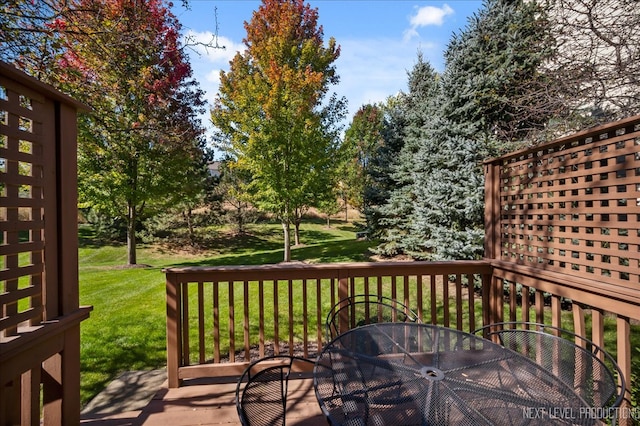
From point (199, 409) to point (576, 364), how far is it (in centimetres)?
234

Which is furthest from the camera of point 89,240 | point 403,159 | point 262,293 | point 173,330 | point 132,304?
point 89,240

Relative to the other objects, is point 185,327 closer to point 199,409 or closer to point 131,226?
point 199,409

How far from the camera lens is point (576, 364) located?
1656 mm

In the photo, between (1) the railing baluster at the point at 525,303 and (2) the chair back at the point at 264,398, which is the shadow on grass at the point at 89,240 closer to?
(2) the chair back at the point at 264,398

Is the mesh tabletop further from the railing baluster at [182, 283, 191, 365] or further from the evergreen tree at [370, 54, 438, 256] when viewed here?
the evergreen tree at [370, 54, 438, 256]

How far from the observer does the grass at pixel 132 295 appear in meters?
3.29

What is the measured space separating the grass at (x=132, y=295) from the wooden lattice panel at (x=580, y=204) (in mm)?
3696

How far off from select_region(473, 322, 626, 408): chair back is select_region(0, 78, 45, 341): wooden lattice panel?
8.38ft

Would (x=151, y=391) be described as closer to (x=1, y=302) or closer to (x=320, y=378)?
(x=1, y=302)

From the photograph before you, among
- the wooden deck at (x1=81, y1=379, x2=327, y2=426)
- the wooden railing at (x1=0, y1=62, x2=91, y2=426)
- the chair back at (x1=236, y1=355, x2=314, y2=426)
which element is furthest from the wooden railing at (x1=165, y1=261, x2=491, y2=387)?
the chair back at (x1=236, y1=355, x2=314, y2=426)

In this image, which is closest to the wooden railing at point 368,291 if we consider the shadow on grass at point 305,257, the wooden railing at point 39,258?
the wooden railing at point 39,258

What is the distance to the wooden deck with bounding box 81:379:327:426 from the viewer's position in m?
2.05

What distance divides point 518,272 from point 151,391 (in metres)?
3.20

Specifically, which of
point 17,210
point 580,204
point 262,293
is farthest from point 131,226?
point 580,204
